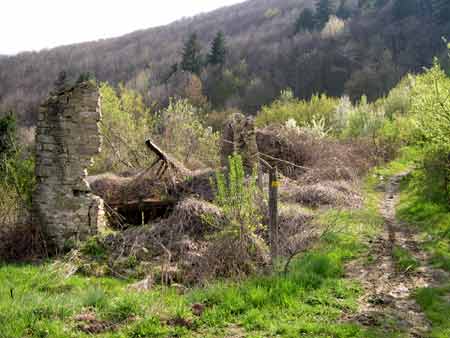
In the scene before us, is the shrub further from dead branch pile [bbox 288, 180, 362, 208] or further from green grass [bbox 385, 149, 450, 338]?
dead branch pile [bbox 288, 180, 362, 208]

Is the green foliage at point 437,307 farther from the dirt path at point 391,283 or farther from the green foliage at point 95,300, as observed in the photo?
the green foliage at point 95,300

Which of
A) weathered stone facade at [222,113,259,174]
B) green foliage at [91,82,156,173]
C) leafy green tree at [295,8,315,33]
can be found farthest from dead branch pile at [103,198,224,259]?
leafy green tree at [295,8,315,33]

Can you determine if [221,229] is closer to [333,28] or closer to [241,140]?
[241,140]

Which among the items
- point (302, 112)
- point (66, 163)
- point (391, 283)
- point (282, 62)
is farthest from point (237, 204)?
point (282, 62)

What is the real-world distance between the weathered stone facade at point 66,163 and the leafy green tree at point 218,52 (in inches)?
2180

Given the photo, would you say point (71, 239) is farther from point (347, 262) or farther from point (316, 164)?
point (316, 164)

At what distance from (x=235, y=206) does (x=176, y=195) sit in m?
4.96

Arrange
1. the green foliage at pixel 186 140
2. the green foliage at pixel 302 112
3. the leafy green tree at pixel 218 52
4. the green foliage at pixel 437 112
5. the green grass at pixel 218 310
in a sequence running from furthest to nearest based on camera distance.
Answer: the leafy green tree at pixel 218 52, the green foliage at pixel 302 112, the green foliage at pixel 186 140, the green foliage at pixel 437 112, the green grass at pixel 218 310

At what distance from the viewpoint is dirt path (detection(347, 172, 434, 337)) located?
5.70 meters

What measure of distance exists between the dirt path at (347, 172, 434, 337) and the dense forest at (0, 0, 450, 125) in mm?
40366

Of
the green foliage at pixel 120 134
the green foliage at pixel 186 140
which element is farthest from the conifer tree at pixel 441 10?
the green foliage at pixel 120 134

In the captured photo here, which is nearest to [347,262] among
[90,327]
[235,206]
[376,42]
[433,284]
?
[433,284]

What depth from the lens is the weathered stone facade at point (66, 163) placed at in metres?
10.6

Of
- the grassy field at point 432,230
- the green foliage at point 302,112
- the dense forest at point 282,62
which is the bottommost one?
the grassy field at point 432,230
